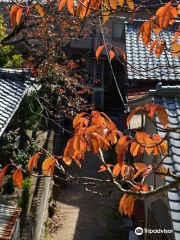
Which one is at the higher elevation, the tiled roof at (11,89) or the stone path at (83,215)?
the tiled roof at (11,89)

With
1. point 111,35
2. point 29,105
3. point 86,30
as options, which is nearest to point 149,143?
point 29,105

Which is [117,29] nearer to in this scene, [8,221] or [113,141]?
[8,221]

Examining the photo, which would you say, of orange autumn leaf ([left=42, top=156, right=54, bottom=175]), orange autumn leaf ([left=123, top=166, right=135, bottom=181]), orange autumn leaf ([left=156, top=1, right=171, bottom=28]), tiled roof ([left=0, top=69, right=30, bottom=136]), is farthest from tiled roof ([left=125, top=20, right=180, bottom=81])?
orange autumn leaf ([left=156, top=1, right=171, bottom=28])

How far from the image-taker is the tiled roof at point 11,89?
9891mm

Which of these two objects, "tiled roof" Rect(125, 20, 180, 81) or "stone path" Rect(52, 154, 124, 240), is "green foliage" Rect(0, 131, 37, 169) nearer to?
"stone path" Rect(52, 154, 124, 240)

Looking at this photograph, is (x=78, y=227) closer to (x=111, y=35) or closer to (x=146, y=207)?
(x=146, y=207)

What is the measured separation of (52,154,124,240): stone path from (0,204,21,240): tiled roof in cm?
364

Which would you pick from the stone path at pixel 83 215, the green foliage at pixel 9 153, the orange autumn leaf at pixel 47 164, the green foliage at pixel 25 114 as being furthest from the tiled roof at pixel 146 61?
the orange autumn leaf at pixel 47 164

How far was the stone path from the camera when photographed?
1234 cm

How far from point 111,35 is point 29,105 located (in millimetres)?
10162

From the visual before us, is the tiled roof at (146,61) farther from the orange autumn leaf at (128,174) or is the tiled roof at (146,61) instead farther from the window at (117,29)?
the orange autumn leaf at (128,174)

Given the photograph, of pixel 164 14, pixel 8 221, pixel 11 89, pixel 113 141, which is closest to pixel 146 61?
pixel 11 89

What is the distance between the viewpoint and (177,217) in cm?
529

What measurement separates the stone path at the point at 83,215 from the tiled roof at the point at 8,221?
3.64 metres
